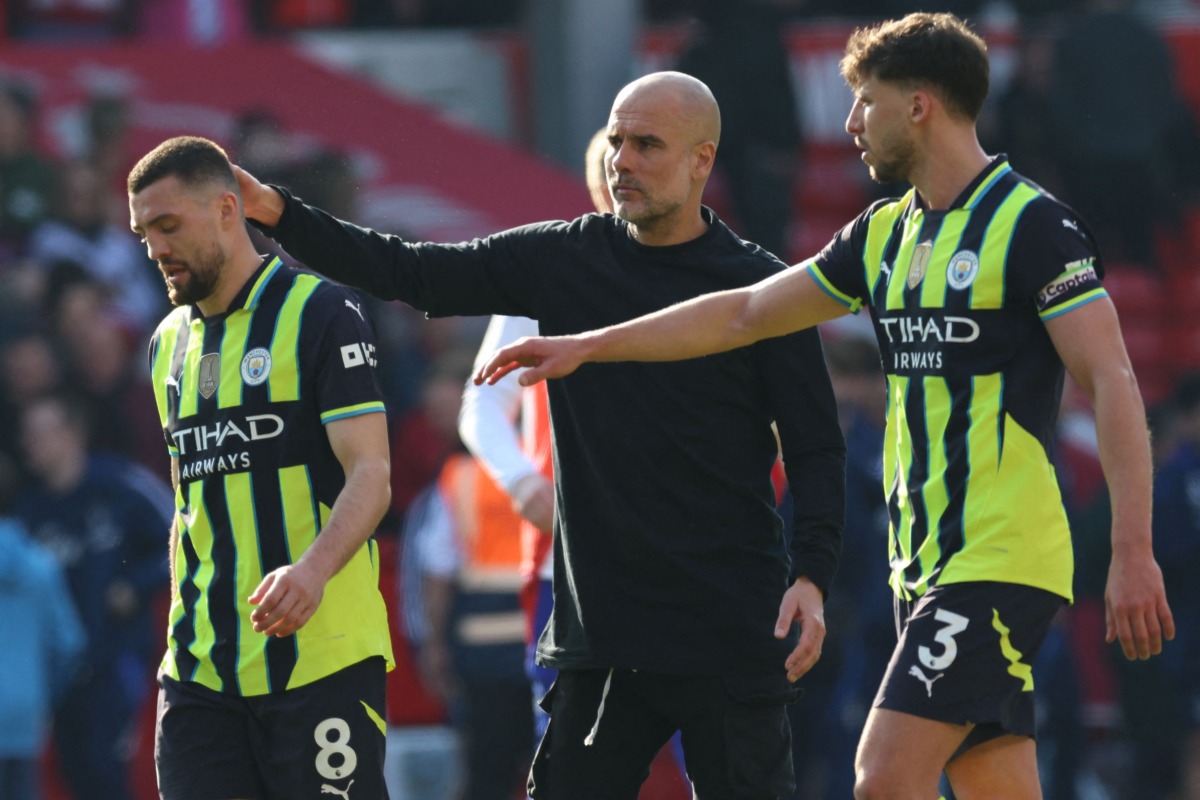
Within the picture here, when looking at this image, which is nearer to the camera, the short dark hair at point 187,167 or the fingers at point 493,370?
the fingers at point 493,370

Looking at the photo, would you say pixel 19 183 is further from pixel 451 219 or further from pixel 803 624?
pixel 803 624

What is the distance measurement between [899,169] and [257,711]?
1961 millimetres

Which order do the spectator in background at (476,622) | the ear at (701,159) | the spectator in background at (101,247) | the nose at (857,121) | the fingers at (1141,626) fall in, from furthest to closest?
the spectator in background at (101,247) < the spectator in background at (476,622) < the ear at (701,159) < the nose at (857,121) < the fingers at (1141,626)

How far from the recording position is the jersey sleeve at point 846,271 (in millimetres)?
4668

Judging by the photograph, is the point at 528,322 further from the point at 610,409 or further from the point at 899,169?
the point at 899,169

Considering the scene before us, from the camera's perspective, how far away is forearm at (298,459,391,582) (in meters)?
4.37

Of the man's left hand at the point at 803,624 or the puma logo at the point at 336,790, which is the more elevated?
the man's left hand at the point at 803,624

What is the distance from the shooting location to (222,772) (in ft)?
15.0

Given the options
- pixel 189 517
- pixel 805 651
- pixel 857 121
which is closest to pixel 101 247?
pixel 189 517

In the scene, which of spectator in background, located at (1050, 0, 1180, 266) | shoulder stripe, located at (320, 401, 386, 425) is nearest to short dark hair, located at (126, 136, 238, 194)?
shoulder stripe, located at (320, 401, 386, 425)

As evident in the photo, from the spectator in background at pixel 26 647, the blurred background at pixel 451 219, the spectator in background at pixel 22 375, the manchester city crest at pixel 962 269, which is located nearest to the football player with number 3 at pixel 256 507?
the manchester city crest at pixel 962 269

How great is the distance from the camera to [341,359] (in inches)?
183

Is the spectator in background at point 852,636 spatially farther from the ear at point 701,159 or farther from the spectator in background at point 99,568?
the ear at point 701,159

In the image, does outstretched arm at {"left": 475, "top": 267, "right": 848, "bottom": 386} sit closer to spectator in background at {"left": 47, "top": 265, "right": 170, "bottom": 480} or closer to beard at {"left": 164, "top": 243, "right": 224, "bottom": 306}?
beard at {"left": 164, "top": 243, "right": 224, "bottom": 306}
